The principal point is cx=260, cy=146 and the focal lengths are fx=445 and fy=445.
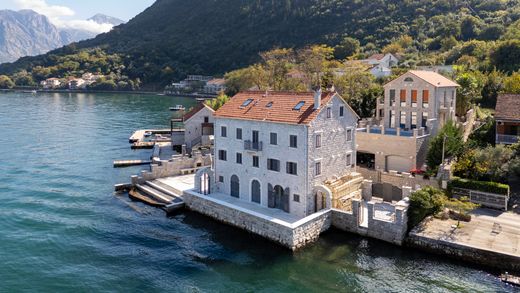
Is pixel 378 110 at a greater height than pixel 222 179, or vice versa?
pixel 378 110

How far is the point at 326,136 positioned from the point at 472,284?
14991 mm

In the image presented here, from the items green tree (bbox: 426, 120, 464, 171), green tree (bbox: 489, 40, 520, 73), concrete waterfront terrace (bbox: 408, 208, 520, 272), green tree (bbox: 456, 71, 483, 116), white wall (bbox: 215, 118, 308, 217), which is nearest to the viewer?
concrete waterfront terrace (bbox: 408, 208, 520, 272)

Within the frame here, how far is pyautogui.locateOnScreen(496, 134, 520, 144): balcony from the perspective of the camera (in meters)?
41.7

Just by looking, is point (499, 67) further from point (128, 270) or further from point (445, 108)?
point (128, 270)

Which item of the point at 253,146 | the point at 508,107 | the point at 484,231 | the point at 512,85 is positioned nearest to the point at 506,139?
the point at 508,107

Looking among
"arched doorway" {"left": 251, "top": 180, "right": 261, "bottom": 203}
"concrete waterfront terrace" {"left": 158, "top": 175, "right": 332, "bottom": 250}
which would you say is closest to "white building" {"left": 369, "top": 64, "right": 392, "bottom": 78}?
"arched doorway" {"left": 251, "top": 180, "right": 261, "bottom": 203}

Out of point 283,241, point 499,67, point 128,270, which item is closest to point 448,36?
point 499,67

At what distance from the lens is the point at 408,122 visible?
50.0 m

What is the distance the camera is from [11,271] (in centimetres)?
3036

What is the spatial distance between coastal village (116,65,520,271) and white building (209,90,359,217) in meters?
0.09

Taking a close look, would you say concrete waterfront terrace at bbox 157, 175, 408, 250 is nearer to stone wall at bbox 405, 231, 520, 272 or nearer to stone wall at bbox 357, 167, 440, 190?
stone wall at bbox 405, 231, 520, 272

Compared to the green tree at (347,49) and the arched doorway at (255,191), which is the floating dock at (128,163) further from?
the green tree at (347,49)

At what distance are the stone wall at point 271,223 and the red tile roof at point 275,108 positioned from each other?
24.8 ft

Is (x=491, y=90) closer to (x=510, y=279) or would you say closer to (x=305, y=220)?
(x=510, y=279)
